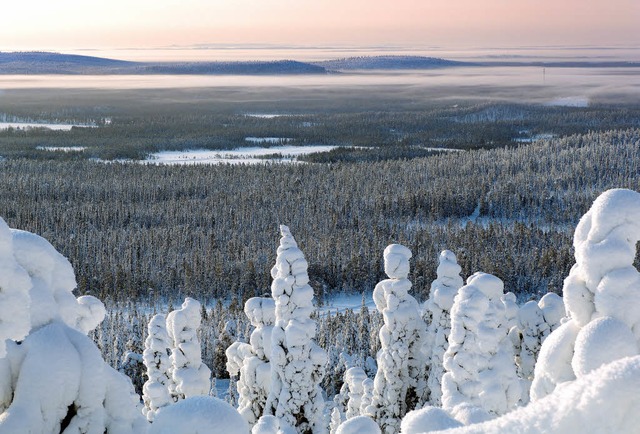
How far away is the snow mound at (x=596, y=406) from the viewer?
2875 mm

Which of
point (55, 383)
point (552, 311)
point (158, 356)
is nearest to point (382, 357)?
point (552, 311)

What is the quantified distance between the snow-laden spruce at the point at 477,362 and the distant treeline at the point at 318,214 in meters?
48.3

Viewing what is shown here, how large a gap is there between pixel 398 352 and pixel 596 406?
18.5 m

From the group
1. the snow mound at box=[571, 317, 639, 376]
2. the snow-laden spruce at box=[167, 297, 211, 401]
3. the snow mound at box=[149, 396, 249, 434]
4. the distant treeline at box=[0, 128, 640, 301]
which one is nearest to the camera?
the snow mound at box=[149, 396, 249, 434]

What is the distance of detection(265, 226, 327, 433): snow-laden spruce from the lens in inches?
682

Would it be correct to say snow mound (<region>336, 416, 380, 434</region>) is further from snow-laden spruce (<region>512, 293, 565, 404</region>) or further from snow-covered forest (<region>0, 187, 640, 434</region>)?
snow-laden spruce (<region>512, 293, 565, 404</region>)

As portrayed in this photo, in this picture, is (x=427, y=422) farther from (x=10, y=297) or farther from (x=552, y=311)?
A: (x=552, y=311)

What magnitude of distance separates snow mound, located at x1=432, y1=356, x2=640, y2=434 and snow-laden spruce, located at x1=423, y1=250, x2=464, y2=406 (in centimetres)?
1641

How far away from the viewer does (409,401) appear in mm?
21312

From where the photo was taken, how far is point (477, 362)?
50.2ft

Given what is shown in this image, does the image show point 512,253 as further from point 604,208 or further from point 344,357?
point 604,208

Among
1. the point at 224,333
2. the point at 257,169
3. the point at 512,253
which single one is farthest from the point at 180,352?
the point at 257,169

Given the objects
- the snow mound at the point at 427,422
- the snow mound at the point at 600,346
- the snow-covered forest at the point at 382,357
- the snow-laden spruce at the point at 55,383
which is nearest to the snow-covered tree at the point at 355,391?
the snow-covered forest at the point at 382,357

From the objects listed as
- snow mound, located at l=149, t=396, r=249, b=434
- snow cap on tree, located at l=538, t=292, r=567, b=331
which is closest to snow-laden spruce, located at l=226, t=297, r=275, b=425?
snow cap on tree, located at l=538, t=292, r=567, b=331
